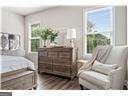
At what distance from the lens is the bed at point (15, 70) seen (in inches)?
52.3

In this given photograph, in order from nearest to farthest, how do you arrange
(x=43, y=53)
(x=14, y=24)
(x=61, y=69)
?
1. (x=14, y=24)
2. (x=43, y=53)
3. (x=61, y=69)

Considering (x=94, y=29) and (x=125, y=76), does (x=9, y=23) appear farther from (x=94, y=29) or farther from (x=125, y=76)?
(x=125, y=76)

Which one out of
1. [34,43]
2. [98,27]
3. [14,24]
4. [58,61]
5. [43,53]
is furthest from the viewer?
[58,61]

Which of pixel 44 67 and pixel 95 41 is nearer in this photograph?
pixel 95 41

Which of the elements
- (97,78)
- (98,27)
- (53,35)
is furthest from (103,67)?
(53,35)

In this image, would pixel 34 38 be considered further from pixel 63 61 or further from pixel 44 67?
pixel 63 61

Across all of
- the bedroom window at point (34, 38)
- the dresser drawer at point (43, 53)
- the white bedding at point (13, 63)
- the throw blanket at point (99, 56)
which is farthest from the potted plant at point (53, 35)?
the throw blanket at point (99, 56)

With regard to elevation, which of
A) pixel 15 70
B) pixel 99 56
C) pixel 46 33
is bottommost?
pixel 15 70

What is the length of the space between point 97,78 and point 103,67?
170 mm

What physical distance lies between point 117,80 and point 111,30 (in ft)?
1.80

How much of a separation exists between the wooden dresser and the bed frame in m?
0.22

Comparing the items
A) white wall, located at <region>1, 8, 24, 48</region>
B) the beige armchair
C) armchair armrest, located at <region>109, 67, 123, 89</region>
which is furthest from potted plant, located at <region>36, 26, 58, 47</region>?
armchair armrest, located at <region>109, 67, 123, 89</region>

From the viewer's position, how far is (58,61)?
217cm

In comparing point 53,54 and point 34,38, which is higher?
point 34,38
